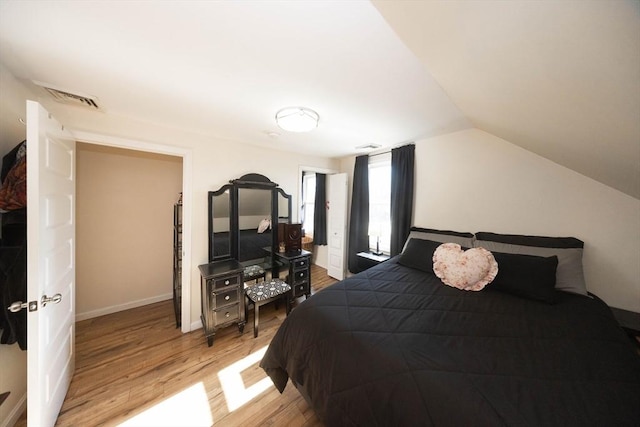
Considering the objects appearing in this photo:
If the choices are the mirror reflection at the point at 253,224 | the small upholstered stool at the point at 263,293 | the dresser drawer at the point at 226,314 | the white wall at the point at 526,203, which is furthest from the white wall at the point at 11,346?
the white wall at the point at 526,203

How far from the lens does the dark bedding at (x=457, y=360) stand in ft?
2.48

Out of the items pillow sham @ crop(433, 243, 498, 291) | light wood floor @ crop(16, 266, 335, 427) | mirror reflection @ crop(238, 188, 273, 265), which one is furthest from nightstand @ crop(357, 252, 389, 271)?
light wood floor @ crop(16, 266, 335, 427)

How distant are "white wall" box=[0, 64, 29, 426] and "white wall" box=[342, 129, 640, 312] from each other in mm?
3617

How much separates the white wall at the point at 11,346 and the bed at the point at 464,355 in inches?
61.5

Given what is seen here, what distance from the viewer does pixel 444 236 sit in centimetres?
231

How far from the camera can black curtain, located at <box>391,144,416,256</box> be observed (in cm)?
277

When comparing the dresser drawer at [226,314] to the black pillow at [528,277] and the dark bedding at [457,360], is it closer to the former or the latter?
the dark bedding at [457,360]

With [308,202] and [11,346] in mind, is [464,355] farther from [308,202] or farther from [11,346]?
[308,202]

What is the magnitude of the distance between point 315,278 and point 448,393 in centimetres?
301

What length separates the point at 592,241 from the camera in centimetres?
174

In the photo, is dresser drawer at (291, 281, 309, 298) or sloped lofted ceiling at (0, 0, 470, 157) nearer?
sloped lofted ceiling at (0, 0, 470, 157)

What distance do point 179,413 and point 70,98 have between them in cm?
252

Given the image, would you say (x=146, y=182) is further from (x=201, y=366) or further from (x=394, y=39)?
(x=394, y=39)

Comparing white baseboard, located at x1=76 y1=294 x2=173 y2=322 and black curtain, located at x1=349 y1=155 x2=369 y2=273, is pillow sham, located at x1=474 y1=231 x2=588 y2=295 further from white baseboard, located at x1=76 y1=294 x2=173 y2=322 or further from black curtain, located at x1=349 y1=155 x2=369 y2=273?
white baseboard, located at x1=76 y1=294 x2=173 y2=322
